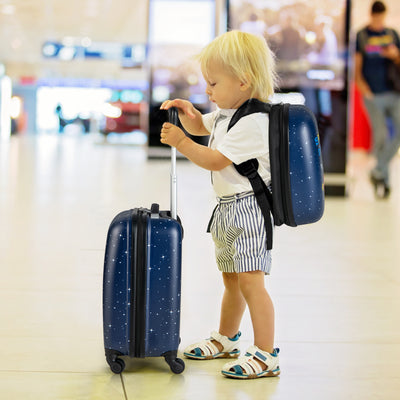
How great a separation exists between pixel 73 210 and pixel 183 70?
848cm

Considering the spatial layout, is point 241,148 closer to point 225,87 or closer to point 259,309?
point 225,87

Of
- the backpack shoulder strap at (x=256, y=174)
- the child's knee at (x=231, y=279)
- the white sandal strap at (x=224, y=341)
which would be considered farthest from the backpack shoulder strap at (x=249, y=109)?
the white sandal strap at (x=224, y=341)

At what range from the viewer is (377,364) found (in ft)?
6.46

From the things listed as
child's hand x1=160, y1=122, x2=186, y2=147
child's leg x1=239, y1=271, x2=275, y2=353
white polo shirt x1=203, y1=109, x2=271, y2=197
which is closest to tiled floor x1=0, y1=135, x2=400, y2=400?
child's leg x1=239, y1=271, x2=275, y2=353

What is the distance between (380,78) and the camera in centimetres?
685

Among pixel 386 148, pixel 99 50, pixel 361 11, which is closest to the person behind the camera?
pixel 386 148

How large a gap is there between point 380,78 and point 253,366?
18.2 feet

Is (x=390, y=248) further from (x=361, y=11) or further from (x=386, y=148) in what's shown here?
(x=361, y=11)

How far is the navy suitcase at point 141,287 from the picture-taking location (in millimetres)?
1762

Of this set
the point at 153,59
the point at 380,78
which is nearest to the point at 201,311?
the point at 380,78

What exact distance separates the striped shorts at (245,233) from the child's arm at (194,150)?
0.13 m

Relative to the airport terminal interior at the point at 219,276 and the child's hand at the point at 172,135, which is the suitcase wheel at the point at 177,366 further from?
the child's hand at the point at 172,135

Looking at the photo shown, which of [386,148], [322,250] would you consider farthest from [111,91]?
[322,250]

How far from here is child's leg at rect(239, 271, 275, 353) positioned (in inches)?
73.7
